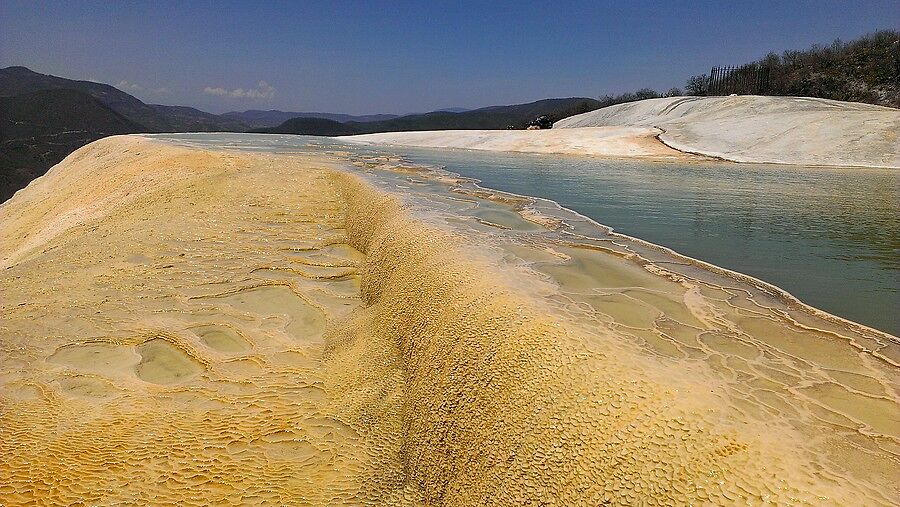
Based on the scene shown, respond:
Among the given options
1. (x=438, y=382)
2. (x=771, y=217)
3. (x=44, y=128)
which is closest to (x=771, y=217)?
(x=771, y=217)

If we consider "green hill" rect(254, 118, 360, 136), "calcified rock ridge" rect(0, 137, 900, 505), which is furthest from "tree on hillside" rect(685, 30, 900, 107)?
"green hill" rect(254, 118, 360, 136)

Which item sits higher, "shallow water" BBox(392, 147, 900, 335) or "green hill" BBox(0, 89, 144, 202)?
"green hill" BBox(0, 89, 144, 202)

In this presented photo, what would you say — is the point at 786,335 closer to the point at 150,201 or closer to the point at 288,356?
the point at 288,356

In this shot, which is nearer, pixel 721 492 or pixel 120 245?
pixel 721 492

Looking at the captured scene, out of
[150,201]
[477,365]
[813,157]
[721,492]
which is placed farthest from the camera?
[813,157]

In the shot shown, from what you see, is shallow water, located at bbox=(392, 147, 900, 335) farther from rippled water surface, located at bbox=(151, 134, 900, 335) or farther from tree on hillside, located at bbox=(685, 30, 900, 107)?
tree on hillside, located at bbox=(685, 30, 900, 107)

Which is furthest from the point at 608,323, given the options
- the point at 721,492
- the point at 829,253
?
A: the point at 829,253

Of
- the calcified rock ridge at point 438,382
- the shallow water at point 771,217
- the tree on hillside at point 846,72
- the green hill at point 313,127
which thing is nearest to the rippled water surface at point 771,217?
the shallow water at point 771,217

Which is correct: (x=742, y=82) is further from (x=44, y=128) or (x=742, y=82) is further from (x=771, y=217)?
(x=44, y=128)

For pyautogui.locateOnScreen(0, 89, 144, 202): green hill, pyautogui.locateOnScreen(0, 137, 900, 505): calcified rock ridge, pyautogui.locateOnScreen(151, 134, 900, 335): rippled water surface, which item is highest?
pyautogui.locateOnScreen(0, 89, 144, 202): green hill
